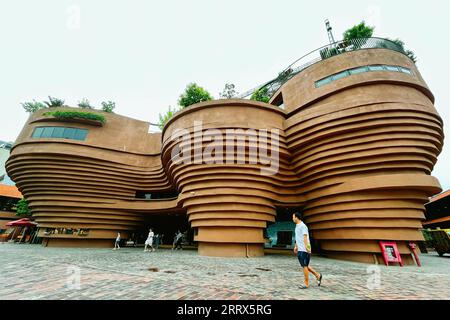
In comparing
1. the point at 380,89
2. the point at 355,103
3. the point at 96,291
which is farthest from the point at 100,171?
the point at 380,89

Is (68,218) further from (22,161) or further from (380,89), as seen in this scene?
(380,89)

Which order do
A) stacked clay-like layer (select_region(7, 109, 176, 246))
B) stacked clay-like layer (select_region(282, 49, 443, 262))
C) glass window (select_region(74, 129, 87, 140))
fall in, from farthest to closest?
glass window (select_region(74, 129, 87, 140))
stacked clay-like layer (select_region(7, 109, 176, 246))
stacked clay-like layer (select_region(282, 49, 443, 262))

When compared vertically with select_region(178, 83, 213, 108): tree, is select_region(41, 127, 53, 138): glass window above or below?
below

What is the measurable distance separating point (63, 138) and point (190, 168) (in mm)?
13616

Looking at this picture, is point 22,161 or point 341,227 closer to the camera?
point 341,227

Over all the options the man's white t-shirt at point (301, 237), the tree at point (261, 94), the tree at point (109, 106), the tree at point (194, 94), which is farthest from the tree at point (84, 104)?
the man's white t-shirt at point (301, 237)

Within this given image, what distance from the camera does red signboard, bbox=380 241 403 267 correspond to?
377 inches

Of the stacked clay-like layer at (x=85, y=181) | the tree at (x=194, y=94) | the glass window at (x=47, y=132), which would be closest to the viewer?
the stacked clay-like layer at (x=85, y=181)

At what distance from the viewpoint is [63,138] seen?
1844cm

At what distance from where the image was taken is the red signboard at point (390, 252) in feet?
31.4

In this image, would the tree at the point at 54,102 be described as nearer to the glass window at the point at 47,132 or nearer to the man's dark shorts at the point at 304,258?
the glass window at the point at 47,132

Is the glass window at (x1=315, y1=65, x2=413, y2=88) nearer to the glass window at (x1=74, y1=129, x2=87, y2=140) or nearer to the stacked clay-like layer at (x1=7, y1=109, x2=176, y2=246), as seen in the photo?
the stacked clay-like layer at (x1=7, y1=109, x2=176, y2=246)

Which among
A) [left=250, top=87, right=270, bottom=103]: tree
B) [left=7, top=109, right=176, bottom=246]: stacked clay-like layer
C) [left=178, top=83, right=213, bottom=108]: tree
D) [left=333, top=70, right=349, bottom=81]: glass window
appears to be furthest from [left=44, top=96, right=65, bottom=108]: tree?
[left=333, top=70, right=349, bottom=81]: glass window
